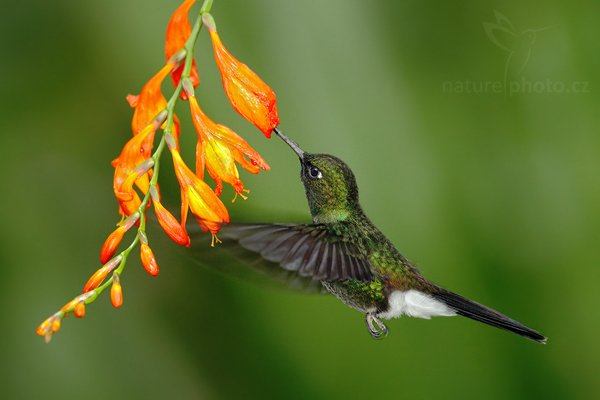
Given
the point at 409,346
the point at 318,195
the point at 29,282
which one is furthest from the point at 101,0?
the point at 409,346

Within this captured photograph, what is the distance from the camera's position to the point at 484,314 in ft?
5.98

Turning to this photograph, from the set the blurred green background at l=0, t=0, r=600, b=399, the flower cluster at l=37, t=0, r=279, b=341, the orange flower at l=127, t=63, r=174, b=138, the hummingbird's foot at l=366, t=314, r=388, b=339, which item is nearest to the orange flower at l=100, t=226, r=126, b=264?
the flower cluster at l=37, t=0, r=279, b=341

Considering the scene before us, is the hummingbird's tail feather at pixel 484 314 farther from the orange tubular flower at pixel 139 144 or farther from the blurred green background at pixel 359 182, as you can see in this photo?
the orange tubular flower at pixel 139 144

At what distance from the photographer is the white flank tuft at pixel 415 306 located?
6.36 feet

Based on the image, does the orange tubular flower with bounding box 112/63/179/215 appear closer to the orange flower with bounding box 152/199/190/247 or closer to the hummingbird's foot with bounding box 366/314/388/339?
the orange flower with bounding box 152/199/190/247

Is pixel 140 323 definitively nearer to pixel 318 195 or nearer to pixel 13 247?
pixel 13 247

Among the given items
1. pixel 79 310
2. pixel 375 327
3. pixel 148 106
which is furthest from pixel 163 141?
pixel 375 327

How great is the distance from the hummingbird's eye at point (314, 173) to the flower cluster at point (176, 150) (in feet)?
0.82

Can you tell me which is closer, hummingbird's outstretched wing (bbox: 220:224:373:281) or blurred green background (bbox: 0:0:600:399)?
hummingbird's outstretched wing (bbox: 220:224:373:281)

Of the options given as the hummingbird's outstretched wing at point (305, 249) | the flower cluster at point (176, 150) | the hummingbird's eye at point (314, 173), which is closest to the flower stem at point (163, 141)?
the flower cluster at point (176, 150)

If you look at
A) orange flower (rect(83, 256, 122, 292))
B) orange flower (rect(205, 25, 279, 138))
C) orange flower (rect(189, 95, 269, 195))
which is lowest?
orange flower (rect(83, 256, 122, 292))

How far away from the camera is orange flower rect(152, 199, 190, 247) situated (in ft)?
5.25

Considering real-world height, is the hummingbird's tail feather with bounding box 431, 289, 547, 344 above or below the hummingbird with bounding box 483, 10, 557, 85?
below

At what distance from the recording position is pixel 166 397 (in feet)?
9.71
